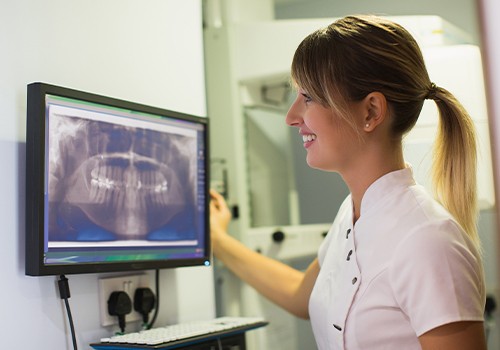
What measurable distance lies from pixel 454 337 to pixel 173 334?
0.58m

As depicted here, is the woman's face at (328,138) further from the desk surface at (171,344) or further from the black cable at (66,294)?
the black cable at (66,294)

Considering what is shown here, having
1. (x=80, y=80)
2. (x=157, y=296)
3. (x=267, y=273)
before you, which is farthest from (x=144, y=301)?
(x=80, y=80)

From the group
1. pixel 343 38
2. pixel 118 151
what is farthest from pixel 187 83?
pixel 343 38

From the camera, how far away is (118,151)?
136cm

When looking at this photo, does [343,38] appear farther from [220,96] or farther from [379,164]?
[220,96]

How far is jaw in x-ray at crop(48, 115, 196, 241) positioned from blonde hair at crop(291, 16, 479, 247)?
377 mm

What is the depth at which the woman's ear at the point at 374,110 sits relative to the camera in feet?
4.08

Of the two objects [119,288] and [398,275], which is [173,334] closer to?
[119,288]

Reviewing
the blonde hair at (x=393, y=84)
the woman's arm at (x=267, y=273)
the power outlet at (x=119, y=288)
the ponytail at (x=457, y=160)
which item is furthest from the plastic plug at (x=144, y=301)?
the ponytail at (x=457, y=160)

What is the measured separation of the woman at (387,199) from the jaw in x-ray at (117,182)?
13.1 inches

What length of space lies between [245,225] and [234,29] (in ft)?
2.22

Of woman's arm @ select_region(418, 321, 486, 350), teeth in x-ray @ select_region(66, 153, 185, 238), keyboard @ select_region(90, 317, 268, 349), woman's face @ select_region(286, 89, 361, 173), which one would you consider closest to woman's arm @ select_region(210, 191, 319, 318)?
keyboard @ select_region(90, 317, 268, 349)

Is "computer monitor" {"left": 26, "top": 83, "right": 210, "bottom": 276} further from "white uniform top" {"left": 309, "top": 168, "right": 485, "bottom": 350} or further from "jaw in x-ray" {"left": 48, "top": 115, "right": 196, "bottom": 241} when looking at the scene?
"white uniform top" {"left": 309, "top": 168, "right": 485, "bottom": 350}

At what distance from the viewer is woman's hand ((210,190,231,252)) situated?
1764 millimetres
